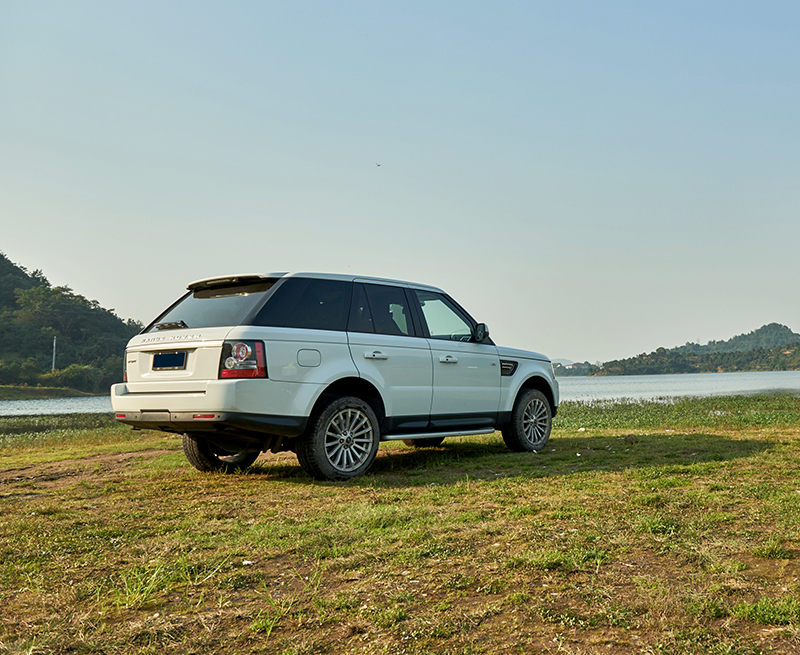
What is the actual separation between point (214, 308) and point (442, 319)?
2903mm

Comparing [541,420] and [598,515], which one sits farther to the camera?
[541,420]

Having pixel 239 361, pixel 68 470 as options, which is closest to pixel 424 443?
pixel 239 361

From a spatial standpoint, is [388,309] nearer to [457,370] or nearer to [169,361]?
[457,370]

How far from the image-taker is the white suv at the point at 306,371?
620 cm

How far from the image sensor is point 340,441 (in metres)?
6.84

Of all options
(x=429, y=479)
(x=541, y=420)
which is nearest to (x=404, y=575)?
(x=429, y=479)

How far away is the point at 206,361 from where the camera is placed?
6.25 meters

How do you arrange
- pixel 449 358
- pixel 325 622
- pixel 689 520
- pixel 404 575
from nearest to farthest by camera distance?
pixel 325 622 < pixel 404 575 < pixel 689 520 < pixel 449 358

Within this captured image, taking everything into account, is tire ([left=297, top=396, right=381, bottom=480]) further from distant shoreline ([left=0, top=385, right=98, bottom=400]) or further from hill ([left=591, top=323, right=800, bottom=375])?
hill ([left=591, top=323, right=800, bottom=375])

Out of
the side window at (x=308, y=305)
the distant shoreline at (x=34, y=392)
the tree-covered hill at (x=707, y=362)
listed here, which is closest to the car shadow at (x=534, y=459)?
the side window at (x=308, y=305)

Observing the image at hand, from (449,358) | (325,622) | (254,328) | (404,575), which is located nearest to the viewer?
(325,622)

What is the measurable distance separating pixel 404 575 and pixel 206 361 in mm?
3527

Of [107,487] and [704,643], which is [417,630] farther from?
[107,487]

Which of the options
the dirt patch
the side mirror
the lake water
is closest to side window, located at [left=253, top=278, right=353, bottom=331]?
the side mirror
